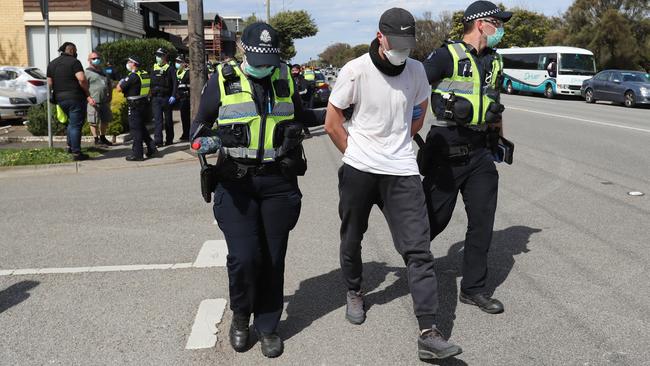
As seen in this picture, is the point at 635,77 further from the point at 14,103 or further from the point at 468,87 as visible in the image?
the point at 468,87

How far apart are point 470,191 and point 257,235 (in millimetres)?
1492

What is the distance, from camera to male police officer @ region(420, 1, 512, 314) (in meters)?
4.06

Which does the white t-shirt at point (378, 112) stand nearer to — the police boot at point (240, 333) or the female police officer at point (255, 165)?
the female police officer at point (255, 165)

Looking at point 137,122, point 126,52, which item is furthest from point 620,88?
point 137,122

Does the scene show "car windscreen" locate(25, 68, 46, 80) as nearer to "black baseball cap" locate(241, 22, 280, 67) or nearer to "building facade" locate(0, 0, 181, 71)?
"building facade" locate(0, 0, 181, 71)

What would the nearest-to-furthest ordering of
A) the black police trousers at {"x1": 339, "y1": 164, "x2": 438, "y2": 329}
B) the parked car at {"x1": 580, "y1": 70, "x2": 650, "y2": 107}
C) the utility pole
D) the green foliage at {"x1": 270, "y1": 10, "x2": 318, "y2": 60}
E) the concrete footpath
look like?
1. the black police trousers at {"x1": 339, "y1": 164, "x2": 438, "y2": 329}
2. the concrete footpath
3. the utility pole
4. the parked car at {"x1": 580, "y1": 70, "x2": 650, "y2": 107}
5. the green foliage at {"x1": 270, "y1": 10, "x2": 318, "y2": 60}

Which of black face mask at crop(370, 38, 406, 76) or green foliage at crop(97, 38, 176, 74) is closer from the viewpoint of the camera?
black face mask at crop(370, 38, 406, 76)

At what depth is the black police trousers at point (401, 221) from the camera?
11.3 ft

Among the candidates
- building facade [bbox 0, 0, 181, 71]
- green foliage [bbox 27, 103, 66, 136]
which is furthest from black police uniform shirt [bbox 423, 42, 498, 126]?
building facade [bbox 0, 0, 181, 71]

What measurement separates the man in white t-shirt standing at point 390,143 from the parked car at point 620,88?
22.4 meters

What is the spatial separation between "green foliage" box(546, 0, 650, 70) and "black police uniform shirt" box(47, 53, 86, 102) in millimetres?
39672

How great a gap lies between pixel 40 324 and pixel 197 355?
1185mm

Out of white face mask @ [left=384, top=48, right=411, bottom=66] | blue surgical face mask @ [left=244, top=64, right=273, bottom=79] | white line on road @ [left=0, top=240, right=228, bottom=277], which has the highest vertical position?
white face mask @ [left=384, top=48, right=411, bottom=66]

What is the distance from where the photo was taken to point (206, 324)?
13.0 feet
